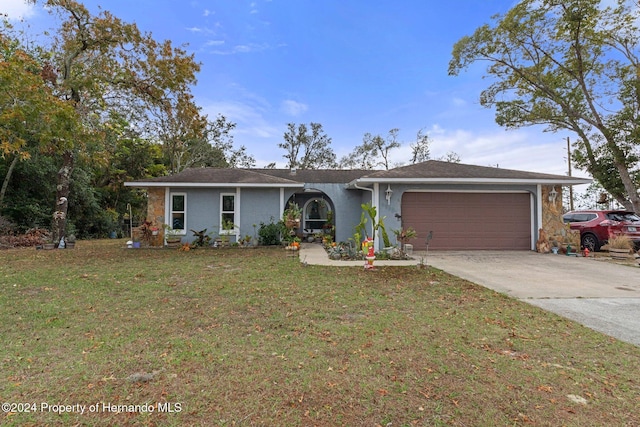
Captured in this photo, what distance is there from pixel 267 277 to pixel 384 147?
93.0 feet

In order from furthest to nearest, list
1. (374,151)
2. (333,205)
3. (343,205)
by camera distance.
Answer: (374,151) → (333,205) → (343,205)

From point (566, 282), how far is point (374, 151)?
1089 inches

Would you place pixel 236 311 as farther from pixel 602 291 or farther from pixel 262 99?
pixel 262 99

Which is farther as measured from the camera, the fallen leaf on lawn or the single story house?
the single story house

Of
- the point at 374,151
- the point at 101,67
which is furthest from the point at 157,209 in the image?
the point at 374,151

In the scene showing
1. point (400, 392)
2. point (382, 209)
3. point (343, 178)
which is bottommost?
point (400, 392)

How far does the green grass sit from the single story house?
6112 millimetres

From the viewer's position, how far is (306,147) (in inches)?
1339

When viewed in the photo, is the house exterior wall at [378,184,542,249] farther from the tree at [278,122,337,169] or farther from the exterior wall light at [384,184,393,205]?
the tree at [278,122,337,169]

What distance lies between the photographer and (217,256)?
10.1 metres

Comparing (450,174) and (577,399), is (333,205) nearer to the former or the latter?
(450,174)

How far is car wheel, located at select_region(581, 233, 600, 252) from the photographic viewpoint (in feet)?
38.9

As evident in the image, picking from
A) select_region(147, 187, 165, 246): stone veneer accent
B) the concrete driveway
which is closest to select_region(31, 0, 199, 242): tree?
select_region(147, 187, 165, 246): stone veneer accent

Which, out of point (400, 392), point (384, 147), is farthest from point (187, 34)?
point (384, 147)
